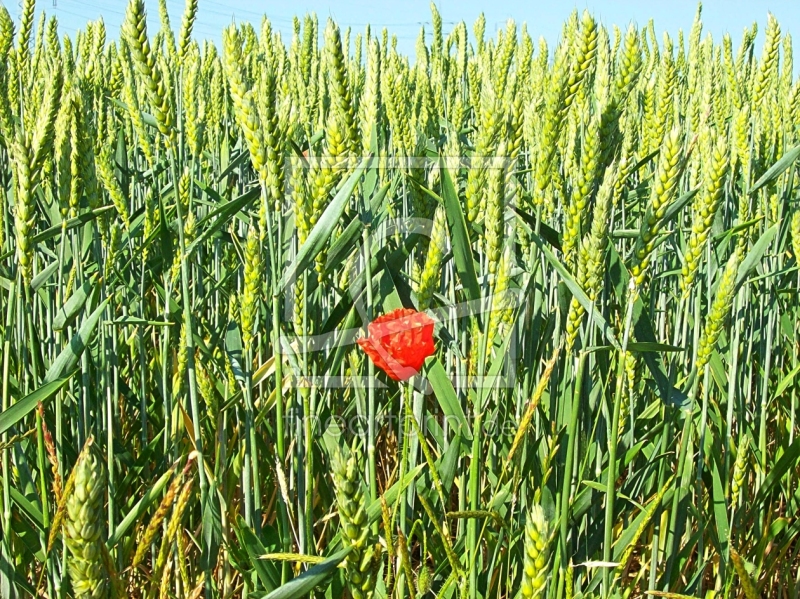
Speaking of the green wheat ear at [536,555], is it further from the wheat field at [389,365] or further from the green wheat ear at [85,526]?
the green wheat ear at [85,526]

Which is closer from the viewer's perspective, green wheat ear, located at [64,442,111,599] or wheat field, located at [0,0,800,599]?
green wheat ear, located at [64,442,111,599]

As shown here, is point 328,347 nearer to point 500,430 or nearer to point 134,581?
point 500,430

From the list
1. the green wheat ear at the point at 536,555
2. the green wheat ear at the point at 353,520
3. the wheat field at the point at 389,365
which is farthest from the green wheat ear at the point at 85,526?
the green wheat ear at the point at 536,555

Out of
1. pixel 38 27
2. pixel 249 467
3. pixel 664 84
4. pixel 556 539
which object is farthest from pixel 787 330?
pixel 38 27

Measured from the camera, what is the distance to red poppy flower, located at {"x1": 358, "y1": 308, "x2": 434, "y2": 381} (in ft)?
2.30

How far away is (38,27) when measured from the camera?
2.05 metres

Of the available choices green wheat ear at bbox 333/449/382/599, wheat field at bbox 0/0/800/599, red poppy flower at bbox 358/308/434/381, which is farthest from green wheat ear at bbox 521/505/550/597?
red poppy flower at bbox 358/308/434/381

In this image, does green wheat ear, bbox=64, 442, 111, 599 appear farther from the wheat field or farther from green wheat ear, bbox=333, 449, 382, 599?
green wheat ear, bbox=333, 449, 382, 599

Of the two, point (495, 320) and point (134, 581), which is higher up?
point (495, 320)

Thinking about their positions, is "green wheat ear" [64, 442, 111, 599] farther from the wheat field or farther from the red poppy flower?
the red poppy flower

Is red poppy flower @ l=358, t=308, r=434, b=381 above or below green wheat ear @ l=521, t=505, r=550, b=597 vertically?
above

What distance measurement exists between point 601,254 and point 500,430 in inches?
13.8

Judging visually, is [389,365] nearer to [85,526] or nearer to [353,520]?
[353,520]

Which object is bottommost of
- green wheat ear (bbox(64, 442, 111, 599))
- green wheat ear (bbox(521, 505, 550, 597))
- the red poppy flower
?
green wheat ear (bbox(521, 505, 550, 597))
